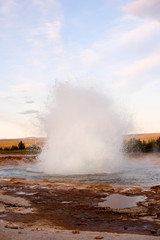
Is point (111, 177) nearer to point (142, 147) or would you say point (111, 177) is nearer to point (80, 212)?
point (80, 212)

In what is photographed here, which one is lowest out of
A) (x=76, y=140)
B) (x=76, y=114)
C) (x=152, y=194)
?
(x=152, y=194)

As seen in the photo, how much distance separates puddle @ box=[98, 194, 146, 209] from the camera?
30.9 feet

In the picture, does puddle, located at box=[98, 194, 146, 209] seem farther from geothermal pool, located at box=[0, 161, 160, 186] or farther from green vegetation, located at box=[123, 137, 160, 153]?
green vegetation, located at box=[123, 137, 160, 153]

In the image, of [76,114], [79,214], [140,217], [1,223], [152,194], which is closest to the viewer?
[1,223]

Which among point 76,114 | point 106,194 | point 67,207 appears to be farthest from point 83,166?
point 67,207

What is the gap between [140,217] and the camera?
24.6 feet

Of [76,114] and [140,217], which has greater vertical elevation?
[76,114]

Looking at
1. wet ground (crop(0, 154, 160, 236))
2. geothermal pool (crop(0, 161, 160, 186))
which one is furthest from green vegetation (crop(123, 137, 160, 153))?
wet ground (crop(0, 154, 160, 236))

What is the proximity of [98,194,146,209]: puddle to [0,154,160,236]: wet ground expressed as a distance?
0.12 meters

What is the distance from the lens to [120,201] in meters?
10.2

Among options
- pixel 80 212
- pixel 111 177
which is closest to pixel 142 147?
pixel 111 177

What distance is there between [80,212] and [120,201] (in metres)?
2.48

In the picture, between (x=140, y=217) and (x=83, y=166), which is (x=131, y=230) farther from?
(x=83, y=166)

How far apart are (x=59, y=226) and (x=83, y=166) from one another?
18322 millimetres
